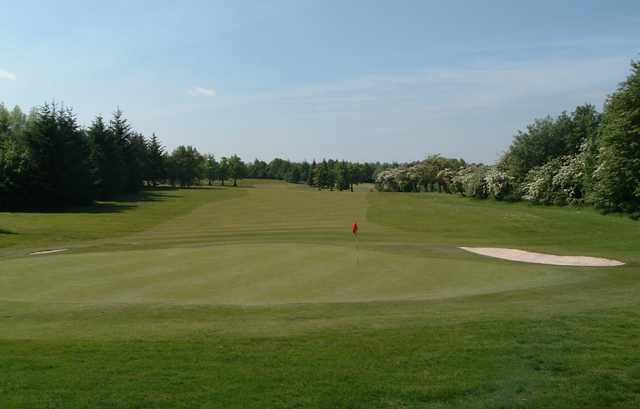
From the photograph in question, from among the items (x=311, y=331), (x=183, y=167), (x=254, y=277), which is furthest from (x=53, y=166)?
(x=183, y=167)

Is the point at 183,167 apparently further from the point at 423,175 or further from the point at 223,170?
the point at 423,175

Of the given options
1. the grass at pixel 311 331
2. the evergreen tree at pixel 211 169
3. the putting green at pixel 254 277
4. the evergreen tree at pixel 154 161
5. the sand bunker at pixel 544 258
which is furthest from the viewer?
the evergreen tree at pixel 211 169

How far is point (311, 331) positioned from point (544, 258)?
16.9m

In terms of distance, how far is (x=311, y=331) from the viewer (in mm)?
9547

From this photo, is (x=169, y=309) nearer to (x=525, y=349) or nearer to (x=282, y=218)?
(x=525, y=349)

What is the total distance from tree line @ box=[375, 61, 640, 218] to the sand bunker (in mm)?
20544

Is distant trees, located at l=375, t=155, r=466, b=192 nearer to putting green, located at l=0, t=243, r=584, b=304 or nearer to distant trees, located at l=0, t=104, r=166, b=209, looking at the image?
distant trees, located at l=0, t=104, r=166, b=209

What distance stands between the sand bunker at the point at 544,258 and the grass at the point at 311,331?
1.28 meters

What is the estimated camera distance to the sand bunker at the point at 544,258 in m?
21.4

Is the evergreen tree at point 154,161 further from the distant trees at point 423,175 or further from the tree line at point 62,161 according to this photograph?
the distant trees at point 423,175

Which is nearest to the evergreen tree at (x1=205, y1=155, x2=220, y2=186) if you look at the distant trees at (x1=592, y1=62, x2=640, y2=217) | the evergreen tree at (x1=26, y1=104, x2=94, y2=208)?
the evergreen tree at (x1=26, y1=104, x2=94, y2=208)

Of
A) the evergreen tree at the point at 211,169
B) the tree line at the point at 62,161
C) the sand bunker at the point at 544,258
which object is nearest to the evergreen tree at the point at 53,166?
the tree line at the point at 62,161

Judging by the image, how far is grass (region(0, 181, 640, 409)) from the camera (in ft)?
21.5

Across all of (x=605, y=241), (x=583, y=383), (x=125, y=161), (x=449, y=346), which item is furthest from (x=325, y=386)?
(x=125, y=161)
